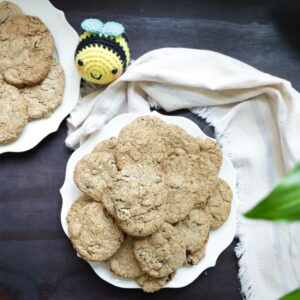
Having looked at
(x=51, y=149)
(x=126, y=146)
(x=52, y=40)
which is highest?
(x=52, y=40)

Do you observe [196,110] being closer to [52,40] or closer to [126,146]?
[126,146]

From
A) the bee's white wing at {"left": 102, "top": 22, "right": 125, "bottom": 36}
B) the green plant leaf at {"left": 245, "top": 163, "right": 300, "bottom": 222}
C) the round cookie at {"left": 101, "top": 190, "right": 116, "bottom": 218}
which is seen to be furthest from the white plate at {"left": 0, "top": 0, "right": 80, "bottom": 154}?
the green plant leaf at {"left": 245, "top": 163, "right": 300, "bottom": 222}

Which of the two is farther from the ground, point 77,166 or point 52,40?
point 52,40

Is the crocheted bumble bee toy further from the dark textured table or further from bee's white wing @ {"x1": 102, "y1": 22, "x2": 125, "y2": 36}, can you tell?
the dark textured table

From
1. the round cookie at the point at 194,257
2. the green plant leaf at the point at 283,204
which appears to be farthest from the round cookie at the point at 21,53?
the green plant leaf at the point at 283,204

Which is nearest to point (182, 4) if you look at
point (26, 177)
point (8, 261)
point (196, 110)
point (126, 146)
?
point (196, 110)

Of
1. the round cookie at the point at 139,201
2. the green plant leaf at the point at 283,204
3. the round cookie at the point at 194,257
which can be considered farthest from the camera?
the round cookie at the point at 194,257

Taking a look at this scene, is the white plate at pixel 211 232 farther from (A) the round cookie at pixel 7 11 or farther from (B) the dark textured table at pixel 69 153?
(A) the round cookie at pixel 7 11
